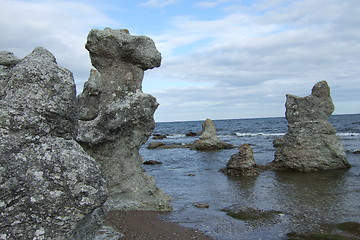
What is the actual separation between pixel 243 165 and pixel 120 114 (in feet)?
29.4

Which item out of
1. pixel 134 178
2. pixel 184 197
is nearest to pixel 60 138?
pixel 134 178

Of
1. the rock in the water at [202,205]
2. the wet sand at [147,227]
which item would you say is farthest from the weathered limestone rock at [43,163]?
the rock in the water at [202,205]

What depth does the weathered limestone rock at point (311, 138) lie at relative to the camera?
16891mm

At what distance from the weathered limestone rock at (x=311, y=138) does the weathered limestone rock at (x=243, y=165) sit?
70.6 inches

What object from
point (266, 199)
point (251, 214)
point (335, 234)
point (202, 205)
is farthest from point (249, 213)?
point (335, 234)

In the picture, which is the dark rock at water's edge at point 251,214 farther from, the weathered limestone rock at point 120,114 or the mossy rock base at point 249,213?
the weathered limestone rock at point 120,114

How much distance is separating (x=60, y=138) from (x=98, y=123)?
16.9ft

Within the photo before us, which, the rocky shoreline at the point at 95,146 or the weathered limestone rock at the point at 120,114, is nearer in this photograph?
the rocky shoreline at the point at 95,146

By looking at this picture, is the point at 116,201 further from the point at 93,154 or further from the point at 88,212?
the point at 88,212

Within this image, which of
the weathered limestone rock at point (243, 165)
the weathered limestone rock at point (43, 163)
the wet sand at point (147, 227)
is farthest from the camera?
the weathered limestone rock at point (243, 165)

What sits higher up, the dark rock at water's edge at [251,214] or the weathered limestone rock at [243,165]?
the weathered limestone rock at [243,165]

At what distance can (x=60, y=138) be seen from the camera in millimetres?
4293

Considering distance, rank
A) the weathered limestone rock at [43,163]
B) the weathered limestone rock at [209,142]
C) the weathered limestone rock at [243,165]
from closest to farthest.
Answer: the weathered limestone rock at [43,163]
the weathered limestone rock at [243,165]
the weathered limestone rock at [209,142]

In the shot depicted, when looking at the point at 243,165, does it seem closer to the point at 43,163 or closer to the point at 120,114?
the point at 120,114
